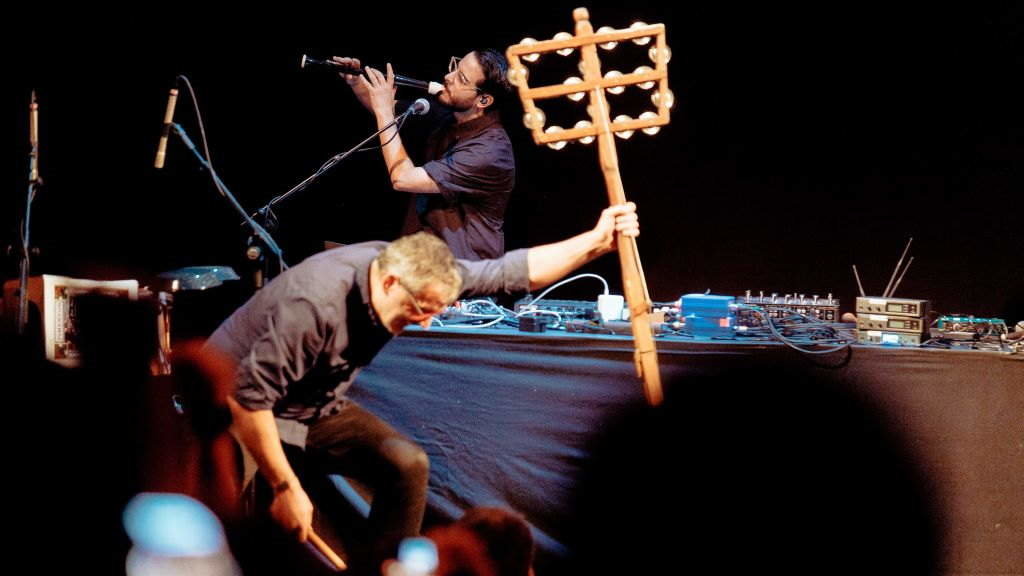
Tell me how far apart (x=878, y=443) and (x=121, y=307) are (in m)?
3.12

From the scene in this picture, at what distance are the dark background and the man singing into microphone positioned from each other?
508 millimetres

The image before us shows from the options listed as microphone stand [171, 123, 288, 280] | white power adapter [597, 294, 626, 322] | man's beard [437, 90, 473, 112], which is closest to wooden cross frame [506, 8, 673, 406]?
white power adapter [597, 294, 626, 322]

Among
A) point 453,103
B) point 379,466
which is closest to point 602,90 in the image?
point 379,466

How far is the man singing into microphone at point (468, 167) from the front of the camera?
336cm

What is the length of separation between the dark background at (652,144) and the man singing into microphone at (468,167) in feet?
1.67

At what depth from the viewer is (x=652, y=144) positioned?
3.79 meters

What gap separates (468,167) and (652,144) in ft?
3.50

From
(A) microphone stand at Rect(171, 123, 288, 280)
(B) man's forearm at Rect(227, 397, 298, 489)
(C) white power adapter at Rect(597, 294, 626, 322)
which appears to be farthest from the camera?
(C) white power adapter at Rect(597, 294, 626, 322)

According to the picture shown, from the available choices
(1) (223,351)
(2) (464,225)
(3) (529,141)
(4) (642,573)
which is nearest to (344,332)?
(1) (223,351)

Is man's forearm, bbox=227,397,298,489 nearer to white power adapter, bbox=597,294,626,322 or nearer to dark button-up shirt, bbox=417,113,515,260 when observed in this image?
white power adapter, bbox=597,294,626,322

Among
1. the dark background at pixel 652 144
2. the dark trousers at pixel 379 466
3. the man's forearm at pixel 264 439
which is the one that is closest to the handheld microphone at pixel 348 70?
the dark background at pixel 652 144

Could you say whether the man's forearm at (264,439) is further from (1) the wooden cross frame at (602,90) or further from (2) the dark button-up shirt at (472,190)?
(2) the dark button-up shirt at (472,190)

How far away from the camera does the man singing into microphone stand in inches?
132

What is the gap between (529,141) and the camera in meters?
4.02
